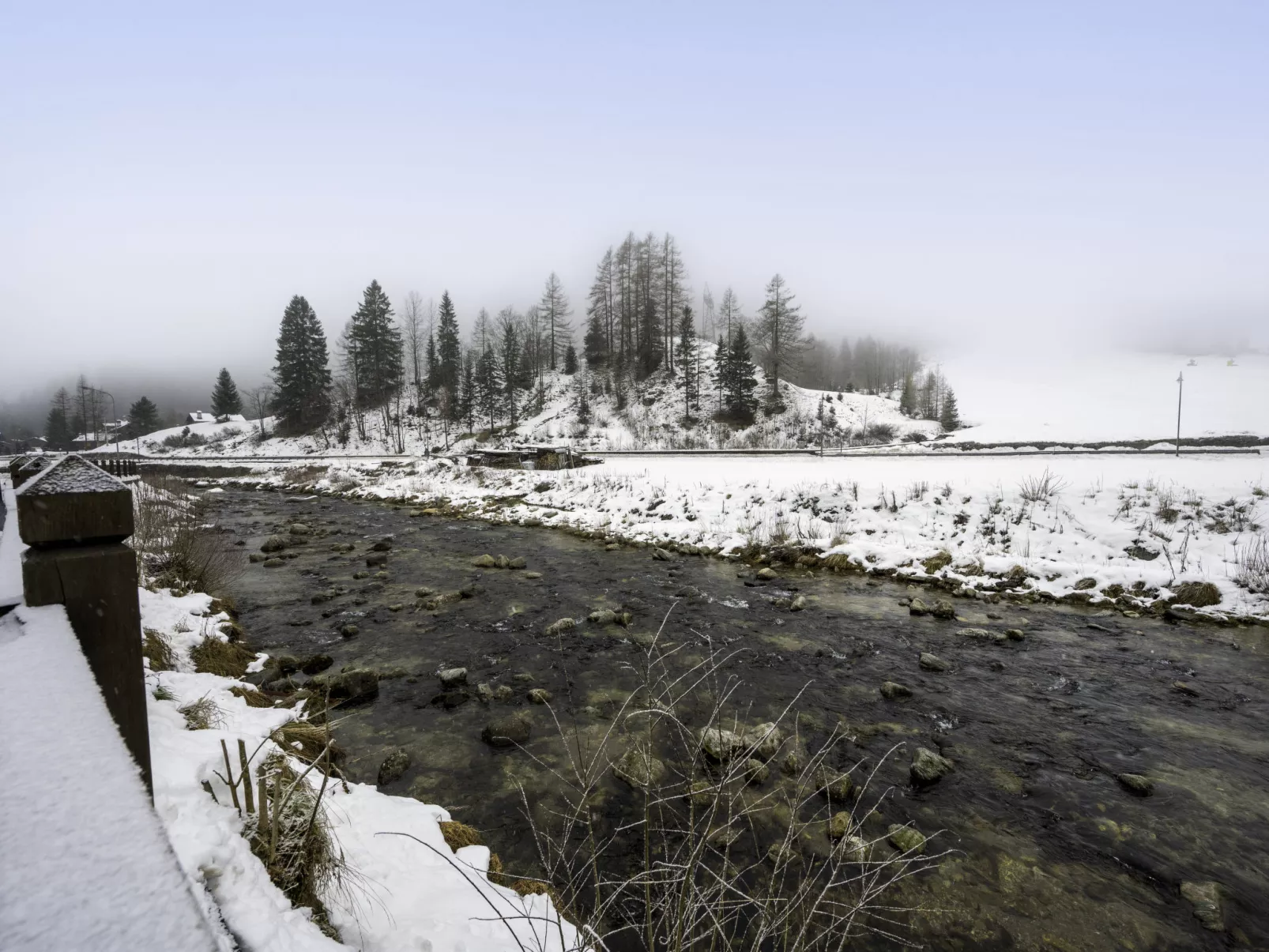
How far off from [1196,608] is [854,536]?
5.64 metres

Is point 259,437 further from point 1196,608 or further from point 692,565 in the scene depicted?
point 1196,608

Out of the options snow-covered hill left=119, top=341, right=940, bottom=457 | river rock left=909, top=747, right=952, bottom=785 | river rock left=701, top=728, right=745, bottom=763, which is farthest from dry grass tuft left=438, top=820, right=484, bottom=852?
snow-covered hill left=119, top=341, right=940, bottom=457

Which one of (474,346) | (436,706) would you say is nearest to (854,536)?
(436,706)

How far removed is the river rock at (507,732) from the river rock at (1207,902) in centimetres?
515

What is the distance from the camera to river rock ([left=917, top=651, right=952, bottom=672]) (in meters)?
6.93

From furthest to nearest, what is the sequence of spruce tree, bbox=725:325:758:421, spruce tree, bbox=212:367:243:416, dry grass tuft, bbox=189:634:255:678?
spruce tree, bbox=212:367:243:416 < spruce tree, bbox=725:325:758:421 < dry grass tuft, bbox=189:634:255:678

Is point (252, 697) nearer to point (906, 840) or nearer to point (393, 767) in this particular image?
point (393, 767)

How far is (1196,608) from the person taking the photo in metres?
8.59

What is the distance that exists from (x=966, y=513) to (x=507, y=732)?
11432 millimetres

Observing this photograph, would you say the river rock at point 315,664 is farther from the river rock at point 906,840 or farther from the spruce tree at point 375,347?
the spruce tree at point 375,347

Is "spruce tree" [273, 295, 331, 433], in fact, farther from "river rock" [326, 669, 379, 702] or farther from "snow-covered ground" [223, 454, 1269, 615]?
"river rock" [326, 669, 379, 702]

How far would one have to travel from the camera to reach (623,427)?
42.3 m

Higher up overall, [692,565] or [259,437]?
[259,437]

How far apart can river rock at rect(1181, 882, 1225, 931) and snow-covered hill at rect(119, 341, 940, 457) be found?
98.0 ft
